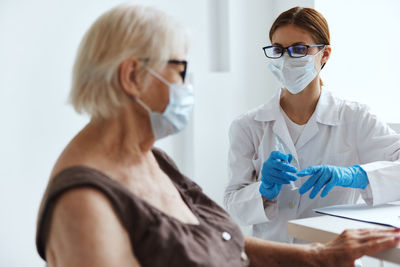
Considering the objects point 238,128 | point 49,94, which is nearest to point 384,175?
point 238,128

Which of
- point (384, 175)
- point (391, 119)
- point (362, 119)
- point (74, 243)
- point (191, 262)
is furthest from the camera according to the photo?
point (391, 119)

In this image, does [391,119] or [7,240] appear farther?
[391,119]

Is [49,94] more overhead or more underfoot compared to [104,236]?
more overhead

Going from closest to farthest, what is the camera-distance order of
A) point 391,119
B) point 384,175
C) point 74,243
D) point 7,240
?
1. point 74,243
2. point 384,175
3. point 7,240
4. point 391,119

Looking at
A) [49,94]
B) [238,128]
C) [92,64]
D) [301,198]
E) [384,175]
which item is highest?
[92,64]

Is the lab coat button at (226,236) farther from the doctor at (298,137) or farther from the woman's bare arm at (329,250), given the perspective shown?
the doctor at (298,137)

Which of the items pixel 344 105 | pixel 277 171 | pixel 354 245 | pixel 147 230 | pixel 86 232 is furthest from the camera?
pixel 344 105

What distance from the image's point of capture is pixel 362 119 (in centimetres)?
177

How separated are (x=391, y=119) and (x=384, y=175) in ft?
2.99

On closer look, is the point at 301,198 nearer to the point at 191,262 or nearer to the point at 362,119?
the point at 362,119

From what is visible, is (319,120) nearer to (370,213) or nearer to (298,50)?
(298,50)

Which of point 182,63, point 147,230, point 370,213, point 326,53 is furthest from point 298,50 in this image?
point 147,230

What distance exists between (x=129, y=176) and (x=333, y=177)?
84cm

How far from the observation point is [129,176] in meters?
1.00
